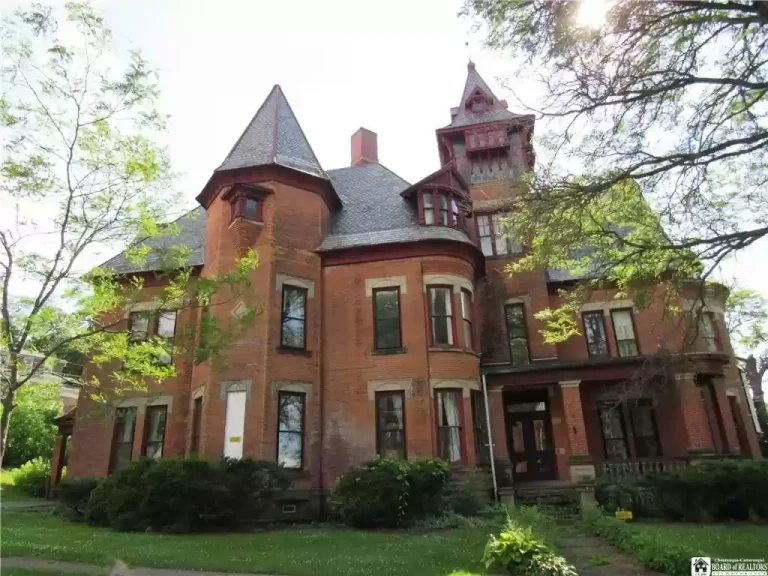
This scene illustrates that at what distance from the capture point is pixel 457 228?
19.5 meters

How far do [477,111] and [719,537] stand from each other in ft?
69.8

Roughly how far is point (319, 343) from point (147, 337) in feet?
23.9

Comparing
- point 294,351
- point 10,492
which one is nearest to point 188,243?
point 294,351

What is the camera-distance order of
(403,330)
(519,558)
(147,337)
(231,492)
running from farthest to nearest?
(403,330) < (231,492) < (147,337) < (519,558)

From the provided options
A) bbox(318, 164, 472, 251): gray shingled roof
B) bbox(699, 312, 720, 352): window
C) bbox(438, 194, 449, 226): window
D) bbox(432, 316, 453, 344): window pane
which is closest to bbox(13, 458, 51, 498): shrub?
bbox(318, 164, 472, 251): gray shingled roof

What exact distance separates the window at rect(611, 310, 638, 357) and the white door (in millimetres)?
14740

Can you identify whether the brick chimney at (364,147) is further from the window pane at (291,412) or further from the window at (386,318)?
the window pane at (291,412)

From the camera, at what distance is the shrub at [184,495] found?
12.4 metres

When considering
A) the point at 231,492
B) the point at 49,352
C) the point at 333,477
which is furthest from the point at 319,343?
the point at 49,352

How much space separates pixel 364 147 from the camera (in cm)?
2767

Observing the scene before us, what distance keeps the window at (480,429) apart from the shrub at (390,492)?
12.0 ft

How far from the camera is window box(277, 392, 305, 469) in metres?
15.7

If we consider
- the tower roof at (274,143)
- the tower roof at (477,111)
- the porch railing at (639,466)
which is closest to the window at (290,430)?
the tower roof at (274,143)

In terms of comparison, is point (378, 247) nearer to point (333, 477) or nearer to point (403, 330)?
point (403, 330)
